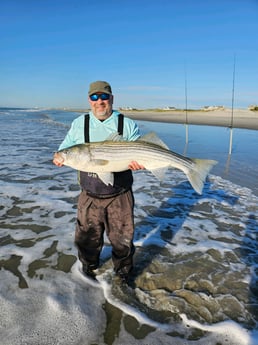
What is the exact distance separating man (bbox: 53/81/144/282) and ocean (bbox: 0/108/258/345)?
56cm

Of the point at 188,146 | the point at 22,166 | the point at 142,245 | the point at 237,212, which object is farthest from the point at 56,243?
the point at 188,146

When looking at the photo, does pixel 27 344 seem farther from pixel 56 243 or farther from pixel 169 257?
pixel 169 257

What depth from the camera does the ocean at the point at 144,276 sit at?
3.35 m

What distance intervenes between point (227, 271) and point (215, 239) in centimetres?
111

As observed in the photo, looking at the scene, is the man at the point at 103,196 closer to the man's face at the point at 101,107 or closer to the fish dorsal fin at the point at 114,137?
the man's face at the point at 101,107

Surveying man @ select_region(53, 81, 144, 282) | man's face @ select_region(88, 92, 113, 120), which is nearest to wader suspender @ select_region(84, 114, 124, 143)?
man @ select_region(53, 81, 144, 282)

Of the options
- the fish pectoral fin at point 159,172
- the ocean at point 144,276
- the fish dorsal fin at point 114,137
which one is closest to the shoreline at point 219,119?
the ocean at point 144,276

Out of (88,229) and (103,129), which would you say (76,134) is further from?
(88,229)

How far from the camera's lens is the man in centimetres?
378

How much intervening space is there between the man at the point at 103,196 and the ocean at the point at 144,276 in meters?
0.56

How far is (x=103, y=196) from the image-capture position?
3.88 meters

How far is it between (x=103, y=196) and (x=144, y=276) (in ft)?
4.86

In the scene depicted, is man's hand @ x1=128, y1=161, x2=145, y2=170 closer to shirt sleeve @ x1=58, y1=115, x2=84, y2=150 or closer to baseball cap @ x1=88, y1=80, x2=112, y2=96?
shirt sleeve @ x1=58, y1=115, x2=84, y2=150

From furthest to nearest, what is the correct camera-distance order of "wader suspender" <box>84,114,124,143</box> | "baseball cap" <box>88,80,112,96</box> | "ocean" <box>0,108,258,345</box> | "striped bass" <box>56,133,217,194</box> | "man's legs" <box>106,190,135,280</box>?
"man's legs" <box>106,190,135,280</box>
"wader suspender" <box>84,114,124,143</box>
"baseball cap" <box>88,80,112,96</box>
"striped bass" <box>56,133,217,194</box>
"ocean" <box>0,108,258,345</box>
